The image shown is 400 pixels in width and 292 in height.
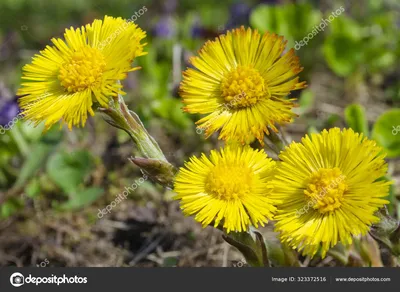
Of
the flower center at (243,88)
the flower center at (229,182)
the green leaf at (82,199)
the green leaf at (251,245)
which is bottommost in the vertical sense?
the green leaf at (251,245)

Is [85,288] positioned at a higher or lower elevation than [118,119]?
lower

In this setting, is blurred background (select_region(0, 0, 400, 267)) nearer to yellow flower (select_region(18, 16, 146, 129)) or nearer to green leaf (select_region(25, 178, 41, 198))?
green leaf (select_region(25, 178, 41, 198))

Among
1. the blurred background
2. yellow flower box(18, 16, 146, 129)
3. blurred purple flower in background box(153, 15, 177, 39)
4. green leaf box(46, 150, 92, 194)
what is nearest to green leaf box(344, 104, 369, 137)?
the blurred background

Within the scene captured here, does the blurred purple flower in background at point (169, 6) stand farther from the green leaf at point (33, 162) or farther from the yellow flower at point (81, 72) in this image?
the yellow flower at point (81, 72)

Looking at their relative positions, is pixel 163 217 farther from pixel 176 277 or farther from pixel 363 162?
pixel 363 162

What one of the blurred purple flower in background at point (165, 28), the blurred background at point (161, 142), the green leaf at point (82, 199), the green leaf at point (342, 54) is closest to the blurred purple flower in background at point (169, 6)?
the blurred background at point (161, 142)

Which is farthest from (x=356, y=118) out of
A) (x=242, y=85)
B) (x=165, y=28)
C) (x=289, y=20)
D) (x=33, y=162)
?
(x=165, y=28)

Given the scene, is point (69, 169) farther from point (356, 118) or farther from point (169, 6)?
point (169, 6)

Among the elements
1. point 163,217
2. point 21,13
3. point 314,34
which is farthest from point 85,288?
point 21,13

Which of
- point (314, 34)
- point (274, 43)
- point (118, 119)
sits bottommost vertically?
point (118, 119)
